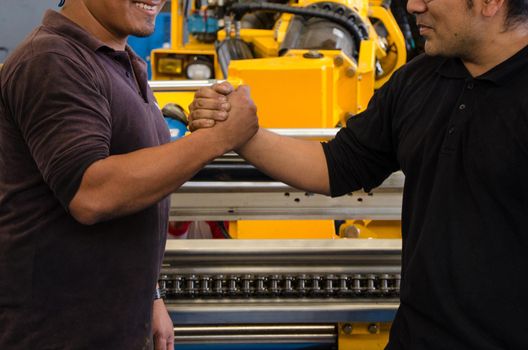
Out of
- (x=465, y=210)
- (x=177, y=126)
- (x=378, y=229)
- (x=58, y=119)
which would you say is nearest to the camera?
(x=58, y=119)

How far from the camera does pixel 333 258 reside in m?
2.23

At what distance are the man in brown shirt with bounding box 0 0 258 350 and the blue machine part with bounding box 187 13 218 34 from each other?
3753mm

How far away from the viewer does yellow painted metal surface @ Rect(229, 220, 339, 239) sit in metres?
2.75

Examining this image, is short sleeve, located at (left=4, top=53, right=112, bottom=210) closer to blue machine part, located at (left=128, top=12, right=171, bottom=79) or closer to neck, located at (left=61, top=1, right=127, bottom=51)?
neck, located at (left=61, top=1, right=127, bottom=51)

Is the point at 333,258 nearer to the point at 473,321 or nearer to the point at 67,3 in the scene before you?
the point at 473,321

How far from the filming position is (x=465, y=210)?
4.80 feet

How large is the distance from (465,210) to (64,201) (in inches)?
31.4

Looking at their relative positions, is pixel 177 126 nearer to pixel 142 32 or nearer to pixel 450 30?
pixel 142 32

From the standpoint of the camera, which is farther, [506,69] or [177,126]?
[177,126]

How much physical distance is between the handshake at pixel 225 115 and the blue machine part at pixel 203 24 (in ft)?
12.0

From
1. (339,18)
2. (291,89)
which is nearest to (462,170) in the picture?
(291,89)

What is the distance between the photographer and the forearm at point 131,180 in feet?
4.44

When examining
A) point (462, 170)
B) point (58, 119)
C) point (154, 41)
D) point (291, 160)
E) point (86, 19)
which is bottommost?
point (154, 41)

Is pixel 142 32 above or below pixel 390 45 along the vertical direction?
above
